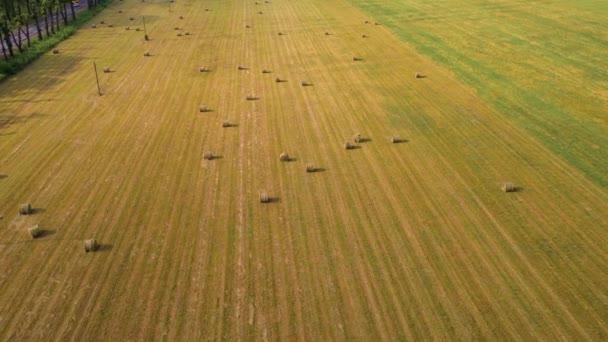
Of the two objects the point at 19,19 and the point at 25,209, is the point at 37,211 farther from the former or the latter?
the point at 19,19

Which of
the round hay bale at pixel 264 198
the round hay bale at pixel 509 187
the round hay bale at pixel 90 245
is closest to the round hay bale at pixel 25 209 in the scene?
the round hay bale at pixel 90 245

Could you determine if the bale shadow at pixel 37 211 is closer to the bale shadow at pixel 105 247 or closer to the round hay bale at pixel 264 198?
the bale shadow at pixel 105 247

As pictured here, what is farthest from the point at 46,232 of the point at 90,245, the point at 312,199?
the point at 312,199

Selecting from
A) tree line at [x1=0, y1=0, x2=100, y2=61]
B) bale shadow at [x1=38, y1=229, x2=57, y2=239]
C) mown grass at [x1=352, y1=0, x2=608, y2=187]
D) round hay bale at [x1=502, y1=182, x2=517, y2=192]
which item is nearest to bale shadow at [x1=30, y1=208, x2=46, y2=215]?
bale shadow at [x1=38, y1=229, x2=57, y2=239]

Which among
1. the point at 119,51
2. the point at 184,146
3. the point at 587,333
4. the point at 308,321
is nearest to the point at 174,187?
the point at 184,146

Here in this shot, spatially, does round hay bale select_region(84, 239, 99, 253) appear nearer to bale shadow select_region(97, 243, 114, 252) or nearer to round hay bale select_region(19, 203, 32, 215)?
bale shadow select_region(97, 243, 114, 252)

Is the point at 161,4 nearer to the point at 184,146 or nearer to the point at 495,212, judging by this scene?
the point at 184,146
